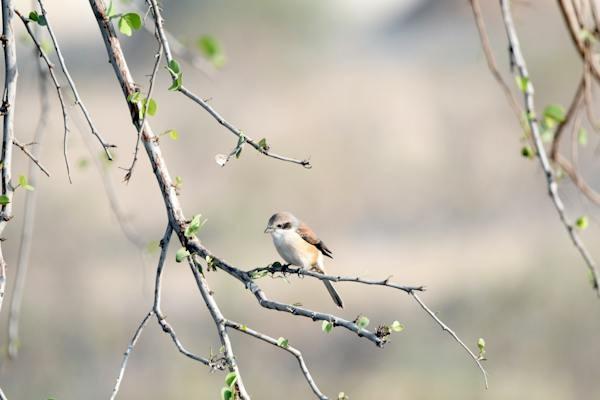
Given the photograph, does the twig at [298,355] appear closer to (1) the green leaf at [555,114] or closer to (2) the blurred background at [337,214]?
(1) the green leaf at [555,114]

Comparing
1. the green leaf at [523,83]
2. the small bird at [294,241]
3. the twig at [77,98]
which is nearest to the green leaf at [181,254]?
the twig at [77,98]

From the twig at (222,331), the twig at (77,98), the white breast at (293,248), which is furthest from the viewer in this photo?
the white breast at (293,248)

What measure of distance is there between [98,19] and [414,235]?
12178 mm

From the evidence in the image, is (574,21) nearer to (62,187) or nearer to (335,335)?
(335,335)

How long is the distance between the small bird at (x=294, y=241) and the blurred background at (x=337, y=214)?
351 centimetres

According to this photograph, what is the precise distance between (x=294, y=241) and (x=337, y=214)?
10.4m

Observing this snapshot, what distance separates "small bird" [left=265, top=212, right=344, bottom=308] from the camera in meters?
5.05

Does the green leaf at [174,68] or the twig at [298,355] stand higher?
the green leaf at [174,68]

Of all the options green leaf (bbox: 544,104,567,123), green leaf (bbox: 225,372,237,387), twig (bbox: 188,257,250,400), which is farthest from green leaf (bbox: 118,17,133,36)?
green leaf (bbox: 544,104,567,123)

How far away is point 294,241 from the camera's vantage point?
16.7ft

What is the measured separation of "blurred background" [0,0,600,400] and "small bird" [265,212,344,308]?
351 cm

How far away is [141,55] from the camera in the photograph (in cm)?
2150

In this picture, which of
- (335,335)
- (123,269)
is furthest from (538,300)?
(123,269)

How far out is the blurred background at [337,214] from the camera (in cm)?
1068
